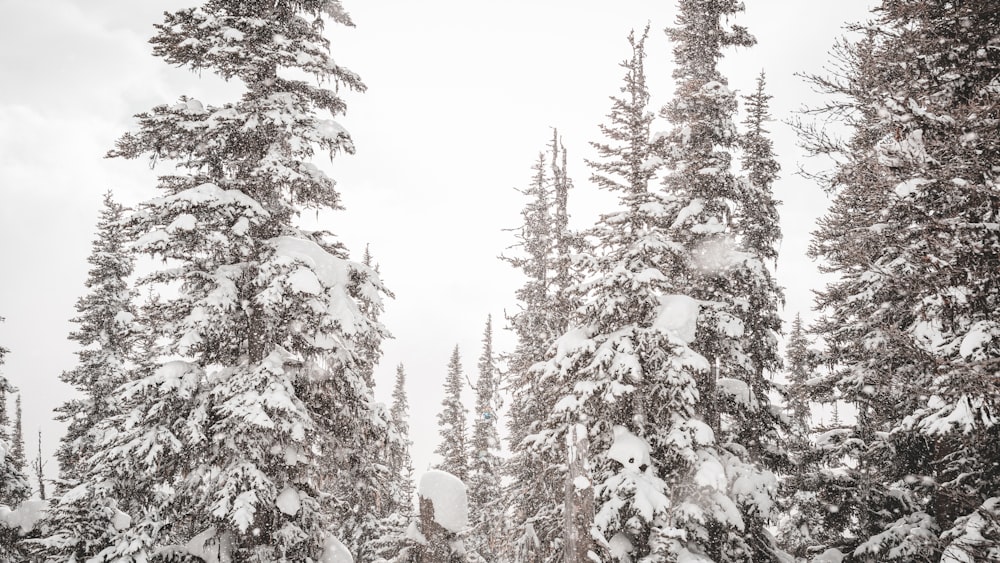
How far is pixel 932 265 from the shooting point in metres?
7.27

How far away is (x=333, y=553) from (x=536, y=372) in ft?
22.3

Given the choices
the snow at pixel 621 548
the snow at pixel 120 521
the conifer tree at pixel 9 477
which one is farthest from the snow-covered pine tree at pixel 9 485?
the snow at pixel 621 548

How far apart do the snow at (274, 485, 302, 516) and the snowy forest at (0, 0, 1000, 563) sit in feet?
0.10

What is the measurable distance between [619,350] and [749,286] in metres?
4.30

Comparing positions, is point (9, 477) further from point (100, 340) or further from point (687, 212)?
point (687, 212)

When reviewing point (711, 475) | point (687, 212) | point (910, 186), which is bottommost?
point (711, 475)

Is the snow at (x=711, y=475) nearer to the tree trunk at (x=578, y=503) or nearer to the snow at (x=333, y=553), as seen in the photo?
the tree trunk at (x=578, y=503)

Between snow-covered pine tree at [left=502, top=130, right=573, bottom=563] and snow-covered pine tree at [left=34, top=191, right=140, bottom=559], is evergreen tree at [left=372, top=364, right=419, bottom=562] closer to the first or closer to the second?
snow-covered pine tree at [left=502, top=130, right=573, bottom=563]

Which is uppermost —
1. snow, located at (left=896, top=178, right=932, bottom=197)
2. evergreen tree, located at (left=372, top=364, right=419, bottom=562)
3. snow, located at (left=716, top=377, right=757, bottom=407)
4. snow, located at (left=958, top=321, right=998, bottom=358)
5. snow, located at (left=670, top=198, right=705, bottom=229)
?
snow, located at (left=670, top=198, right=705, bottom=229)

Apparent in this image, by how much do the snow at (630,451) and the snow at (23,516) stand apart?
17.3 m

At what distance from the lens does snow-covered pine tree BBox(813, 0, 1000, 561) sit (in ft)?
23.0

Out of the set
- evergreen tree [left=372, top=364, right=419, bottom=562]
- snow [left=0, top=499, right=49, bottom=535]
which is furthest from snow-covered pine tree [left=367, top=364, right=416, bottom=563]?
snow [left=0, top=499, right=49, bottom=535]

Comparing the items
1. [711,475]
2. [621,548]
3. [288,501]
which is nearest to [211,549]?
[288,501]

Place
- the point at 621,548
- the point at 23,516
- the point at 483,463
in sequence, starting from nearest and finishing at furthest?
the point at 621,548
the point at 23,516
the point at 483,463
